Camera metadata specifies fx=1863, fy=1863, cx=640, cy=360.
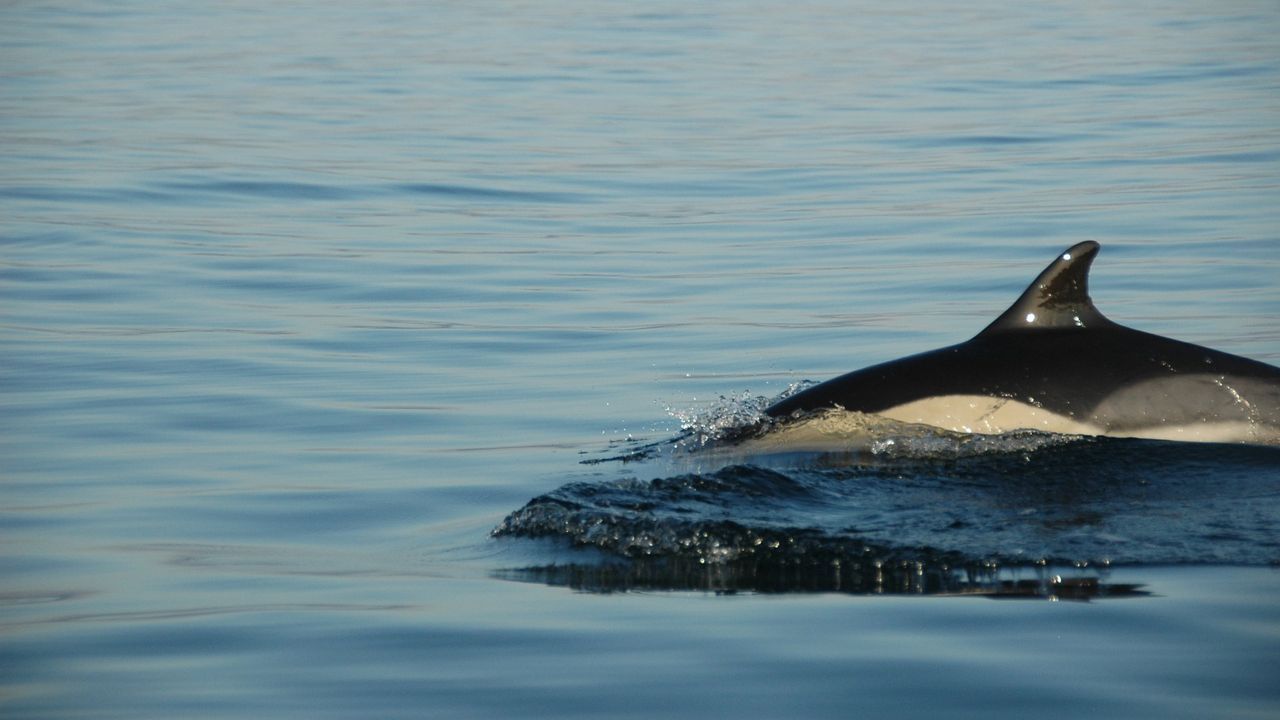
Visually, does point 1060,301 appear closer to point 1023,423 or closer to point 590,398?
point 1023,423

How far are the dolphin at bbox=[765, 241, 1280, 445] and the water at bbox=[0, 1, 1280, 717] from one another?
7.4 inches

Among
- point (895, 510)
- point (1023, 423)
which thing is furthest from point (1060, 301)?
point (895, 510)

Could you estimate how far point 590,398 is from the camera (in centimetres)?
1192

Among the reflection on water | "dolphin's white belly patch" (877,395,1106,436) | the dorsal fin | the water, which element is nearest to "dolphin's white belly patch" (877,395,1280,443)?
"dolphin's white belly patch" (877,395,1106,436)

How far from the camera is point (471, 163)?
24297 millimetres

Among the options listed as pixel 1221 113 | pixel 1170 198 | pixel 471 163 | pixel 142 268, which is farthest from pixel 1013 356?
pixel 1221 113

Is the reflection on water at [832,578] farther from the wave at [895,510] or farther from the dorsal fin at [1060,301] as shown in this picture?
the dorsal fin at [1060,301]

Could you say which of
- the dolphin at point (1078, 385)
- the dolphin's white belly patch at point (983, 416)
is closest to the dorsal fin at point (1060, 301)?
the dolphin at point (1078, 385)

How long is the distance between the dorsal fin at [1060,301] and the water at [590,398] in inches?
26.9

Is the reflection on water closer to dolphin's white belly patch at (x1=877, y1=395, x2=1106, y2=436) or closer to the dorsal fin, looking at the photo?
dolphin's white belly patch at (x1=877, y1=395, x2=1106, y2=436)

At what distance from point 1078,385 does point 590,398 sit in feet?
11.6

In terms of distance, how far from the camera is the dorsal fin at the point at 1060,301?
9297 millimetres

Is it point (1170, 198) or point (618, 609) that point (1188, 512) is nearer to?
point (618, 609)

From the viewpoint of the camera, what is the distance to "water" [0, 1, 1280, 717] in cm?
645
